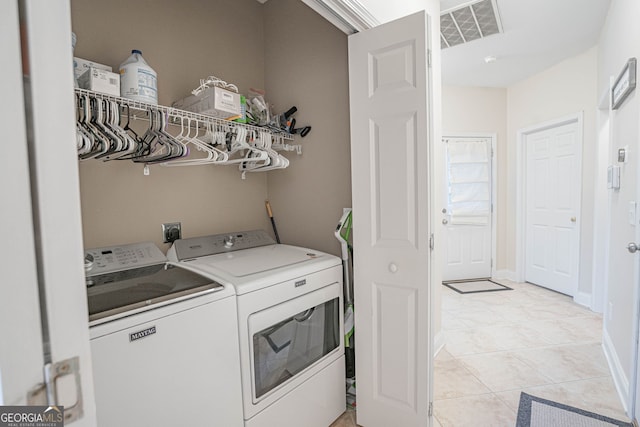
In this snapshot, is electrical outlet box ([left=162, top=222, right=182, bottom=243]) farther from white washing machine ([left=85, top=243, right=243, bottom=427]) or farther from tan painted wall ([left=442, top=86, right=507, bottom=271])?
tan painted wall ([left=442, top=86, right=507, bottom=271])

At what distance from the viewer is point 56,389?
1.59ft

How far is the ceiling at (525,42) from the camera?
2633 millimetres

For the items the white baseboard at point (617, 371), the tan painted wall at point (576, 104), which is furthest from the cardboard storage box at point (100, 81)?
the tan painted wall at point (576, 104)

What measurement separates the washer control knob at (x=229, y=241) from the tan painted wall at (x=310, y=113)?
0.45m

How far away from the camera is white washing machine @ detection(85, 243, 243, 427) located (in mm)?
993

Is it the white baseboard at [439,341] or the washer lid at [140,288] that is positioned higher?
the washer lid at [140,288]

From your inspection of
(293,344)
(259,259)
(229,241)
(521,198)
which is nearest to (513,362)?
(293,344)

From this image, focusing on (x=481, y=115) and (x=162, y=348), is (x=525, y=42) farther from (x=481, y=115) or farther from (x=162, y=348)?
(x=162, y=348)

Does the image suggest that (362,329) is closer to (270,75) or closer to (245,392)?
→ (245,392)

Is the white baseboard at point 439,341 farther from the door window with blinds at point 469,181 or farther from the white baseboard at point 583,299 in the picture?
the door window with blinds at point 469,181

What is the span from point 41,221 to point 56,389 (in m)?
0.25

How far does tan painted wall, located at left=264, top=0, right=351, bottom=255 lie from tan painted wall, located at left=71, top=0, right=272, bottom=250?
0.43 feet

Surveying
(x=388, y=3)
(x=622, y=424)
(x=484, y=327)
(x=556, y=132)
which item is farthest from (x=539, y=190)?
(x=388, y=3)

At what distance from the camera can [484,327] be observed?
3.05 metres
